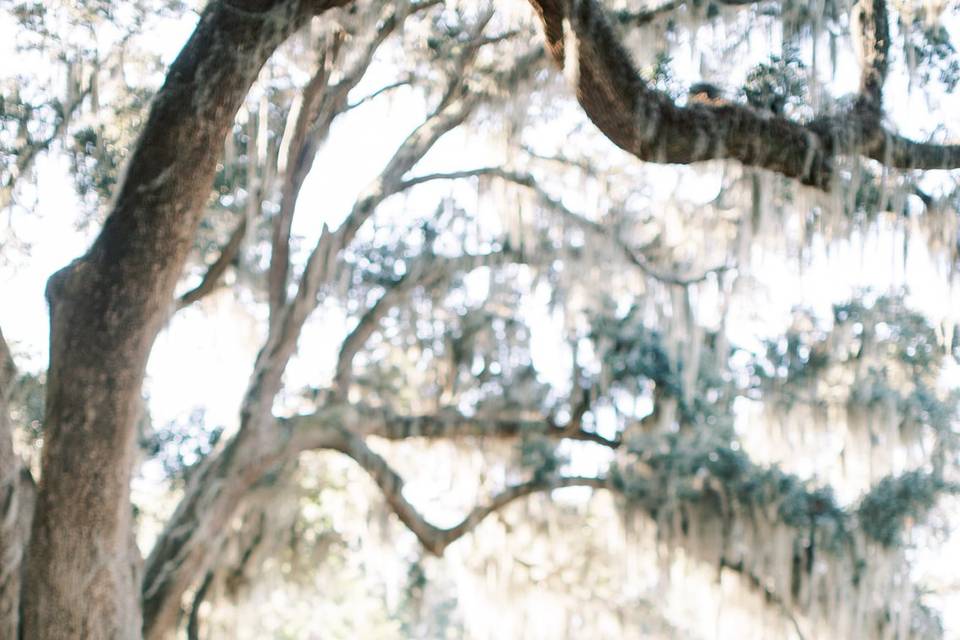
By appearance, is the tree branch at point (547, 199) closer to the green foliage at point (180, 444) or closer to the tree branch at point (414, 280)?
the tree branch at point (414, 280)

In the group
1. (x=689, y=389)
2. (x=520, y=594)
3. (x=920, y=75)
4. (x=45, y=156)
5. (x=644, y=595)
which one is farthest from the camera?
(x=644, y=595)

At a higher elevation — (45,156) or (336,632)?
(45,156)

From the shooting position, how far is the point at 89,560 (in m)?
4.14

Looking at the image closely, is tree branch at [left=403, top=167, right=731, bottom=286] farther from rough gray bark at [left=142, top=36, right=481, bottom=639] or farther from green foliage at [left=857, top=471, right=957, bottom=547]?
green foliage at [left=857, top=471, right=957, bottom=547]

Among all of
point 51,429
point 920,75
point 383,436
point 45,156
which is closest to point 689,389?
point 383,436

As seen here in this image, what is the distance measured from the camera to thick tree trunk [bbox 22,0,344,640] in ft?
13.1

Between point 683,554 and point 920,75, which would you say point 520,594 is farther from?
point 920,75

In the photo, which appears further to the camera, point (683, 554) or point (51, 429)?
point (683, 554)

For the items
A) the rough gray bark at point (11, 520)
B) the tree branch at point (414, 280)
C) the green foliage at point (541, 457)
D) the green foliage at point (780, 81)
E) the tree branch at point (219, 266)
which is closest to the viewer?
the rough gray bark at point (11, 520)

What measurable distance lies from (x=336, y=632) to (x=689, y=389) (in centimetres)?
1096

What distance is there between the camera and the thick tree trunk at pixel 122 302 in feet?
13.1

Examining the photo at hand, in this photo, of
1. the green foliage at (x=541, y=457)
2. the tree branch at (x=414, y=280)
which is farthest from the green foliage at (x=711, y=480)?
the tree branch at (x=414, y=280)

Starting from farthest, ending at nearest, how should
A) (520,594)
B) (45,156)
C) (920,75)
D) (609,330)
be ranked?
(520,594) < (609,330) < (45,156) < (920,75)

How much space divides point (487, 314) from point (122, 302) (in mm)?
4441
